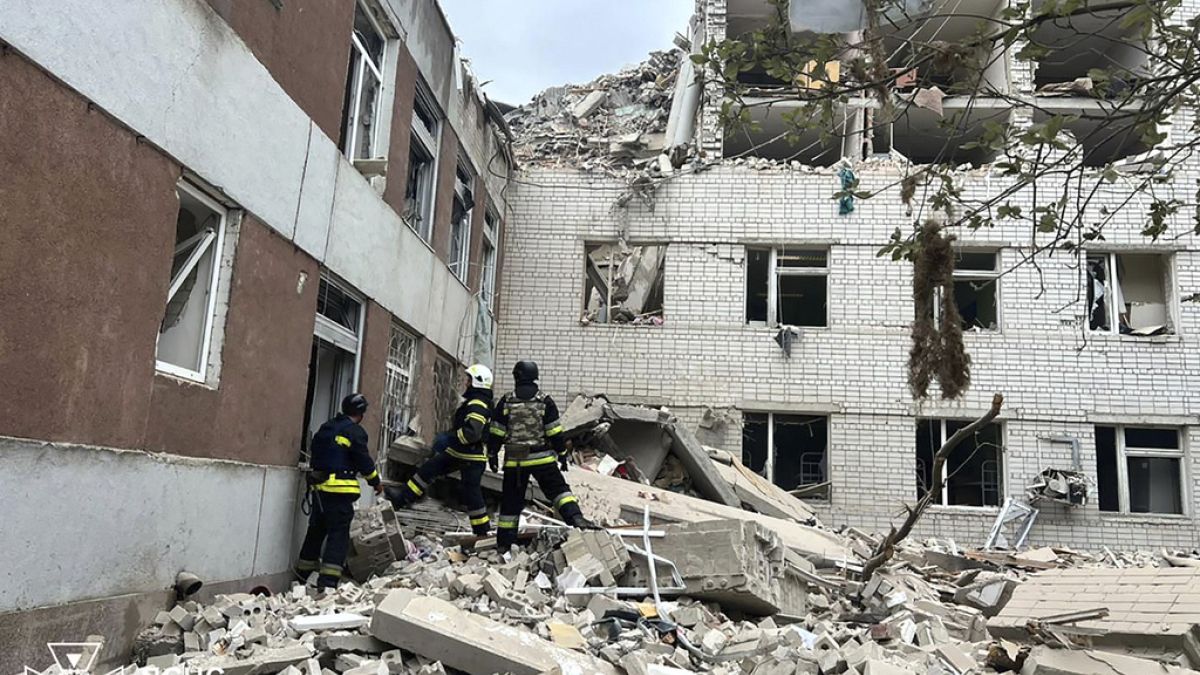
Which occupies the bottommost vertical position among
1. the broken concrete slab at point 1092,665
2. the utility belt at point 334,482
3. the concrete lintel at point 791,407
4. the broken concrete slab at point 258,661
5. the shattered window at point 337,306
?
the broken concrete slab at point 258,661

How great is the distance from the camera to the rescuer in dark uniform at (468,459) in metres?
7.55

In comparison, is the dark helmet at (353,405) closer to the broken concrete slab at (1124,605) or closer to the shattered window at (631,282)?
the broken concrete slab at (1124,605)

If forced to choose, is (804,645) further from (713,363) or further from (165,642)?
(713,363)

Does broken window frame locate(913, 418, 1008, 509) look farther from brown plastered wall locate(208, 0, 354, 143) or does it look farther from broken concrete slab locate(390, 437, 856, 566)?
brown plastered wall locate(208, 0, 354, 143)

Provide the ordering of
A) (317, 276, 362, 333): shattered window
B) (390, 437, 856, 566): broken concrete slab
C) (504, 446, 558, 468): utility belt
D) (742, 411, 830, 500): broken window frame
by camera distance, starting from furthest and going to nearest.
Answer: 1. (742, 411, 830, 500): broken window frame
2. (390, 437, 856, 566): broken concrete slab
3. (317, 276, 362, 333): shattered window
4. (504, 446, 558, 468): utility belt

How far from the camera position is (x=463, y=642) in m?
4.14

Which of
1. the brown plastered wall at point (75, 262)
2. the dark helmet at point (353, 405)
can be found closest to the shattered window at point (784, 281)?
the dark helmet at point (353, 405)

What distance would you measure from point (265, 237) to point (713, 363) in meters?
7.81

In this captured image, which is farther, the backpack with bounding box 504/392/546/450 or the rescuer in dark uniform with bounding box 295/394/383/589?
the backpack with bounding box 504/392/546/450

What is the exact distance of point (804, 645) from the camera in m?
5.16

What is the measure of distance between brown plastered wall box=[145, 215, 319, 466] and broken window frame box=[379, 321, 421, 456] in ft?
6.34

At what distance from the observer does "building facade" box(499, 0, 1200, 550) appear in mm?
12141

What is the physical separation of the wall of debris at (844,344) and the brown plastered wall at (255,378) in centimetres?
636

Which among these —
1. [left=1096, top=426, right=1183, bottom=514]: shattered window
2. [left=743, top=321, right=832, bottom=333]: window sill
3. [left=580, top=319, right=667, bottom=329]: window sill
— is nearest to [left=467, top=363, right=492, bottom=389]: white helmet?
[left=580, top=319, right=667, bottom=329]: window sill
